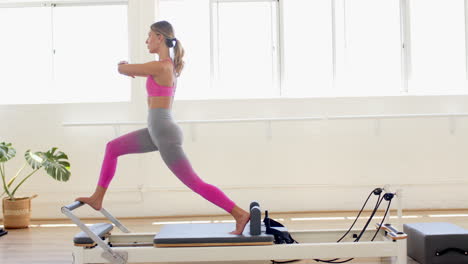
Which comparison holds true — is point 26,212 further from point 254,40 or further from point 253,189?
point 254,40

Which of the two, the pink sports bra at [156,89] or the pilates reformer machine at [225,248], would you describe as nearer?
the pilates reformer machine at [225,248]

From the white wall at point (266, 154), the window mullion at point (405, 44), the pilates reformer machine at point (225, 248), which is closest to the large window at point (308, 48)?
the white wall at point (266, 154)

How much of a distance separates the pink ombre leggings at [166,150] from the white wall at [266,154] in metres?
2.00

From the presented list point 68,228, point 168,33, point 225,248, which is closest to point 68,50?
point 68,228

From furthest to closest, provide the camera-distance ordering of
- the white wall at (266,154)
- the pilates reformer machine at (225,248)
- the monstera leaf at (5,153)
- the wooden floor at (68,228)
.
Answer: the white wall at (266,154)
the monstera leaf at (5,153)
the wooden floor at (68,228)
the pilates reformer machine at (225,248)

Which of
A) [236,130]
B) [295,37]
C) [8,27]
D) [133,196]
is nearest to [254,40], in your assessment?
→ [295,37]

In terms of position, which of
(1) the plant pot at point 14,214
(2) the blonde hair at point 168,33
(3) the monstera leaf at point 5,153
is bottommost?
(1) the plant pot at point 14,214

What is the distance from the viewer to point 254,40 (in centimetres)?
523

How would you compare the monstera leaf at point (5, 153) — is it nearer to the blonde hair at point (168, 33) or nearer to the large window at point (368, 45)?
the blonde hair at point (168, 33)

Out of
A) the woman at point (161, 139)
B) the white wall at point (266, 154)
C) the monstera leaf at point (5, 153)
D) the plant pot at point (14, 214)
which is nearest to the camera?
the woman at point (161, 139)

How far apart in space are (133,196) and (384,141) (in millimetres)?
2426

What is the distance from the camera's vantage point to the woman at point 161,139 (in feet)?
9.48

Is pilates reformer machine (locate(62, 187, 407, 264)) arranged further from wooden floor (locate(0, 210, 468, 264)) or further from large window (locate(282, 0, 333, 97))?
large window (locate(282, 0, 333, 97))

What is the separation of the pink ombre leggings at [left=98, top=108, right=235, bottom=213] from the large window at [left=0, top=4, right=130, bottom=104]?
2.30 m
